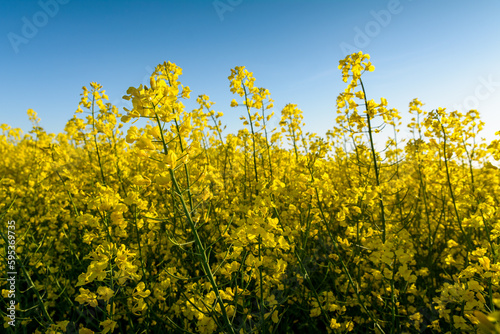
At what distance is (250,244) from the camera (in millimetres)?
2035

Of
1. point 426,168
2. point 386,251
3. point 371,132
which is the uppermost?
point 371,132

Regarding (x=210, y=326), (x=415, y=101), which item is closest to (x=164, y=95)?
(x=210, y=326)

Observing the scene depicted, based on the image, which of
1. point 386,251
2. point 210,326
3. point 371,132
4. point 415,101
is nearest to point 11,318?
point 210,326

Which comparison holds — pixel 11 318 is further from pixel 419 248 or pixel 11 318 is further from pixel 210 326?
pixel 419 248

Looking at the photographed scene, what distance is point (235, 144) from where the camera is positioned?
4848mm

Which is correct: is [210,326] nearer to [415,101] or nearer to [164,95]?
[164,95]

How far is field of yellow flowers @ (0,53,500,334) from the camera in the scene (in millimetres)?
1806

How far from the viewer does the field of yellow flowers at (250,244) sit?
1.81 m

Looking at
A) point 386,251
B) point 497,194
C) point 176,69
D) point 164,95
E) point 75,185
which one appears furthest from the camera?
point 497,194

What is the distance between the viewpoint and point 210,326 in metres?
1.87

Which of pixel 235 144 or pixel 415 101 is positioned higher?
pixel 415 101

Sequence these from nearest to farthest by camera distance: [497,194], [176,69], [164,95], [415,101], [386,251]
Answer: [164,95] < [386,251] < [176,69] < [497,194] < [415,101]

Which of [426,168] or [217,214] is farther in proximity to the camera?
[426,168]

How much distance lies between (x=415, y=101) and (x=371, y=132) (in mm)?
2672
